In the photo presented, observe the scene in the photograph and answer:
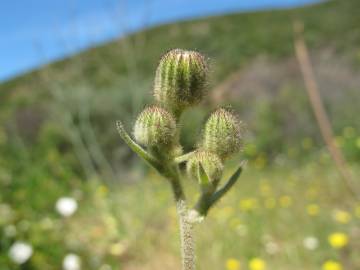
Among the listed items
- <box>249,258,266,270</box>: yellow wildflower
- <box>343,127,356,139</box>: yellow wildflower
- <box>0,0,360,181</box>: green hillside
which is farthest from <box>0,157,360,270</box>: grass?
<box>0,0,360,181</box>: green hillside

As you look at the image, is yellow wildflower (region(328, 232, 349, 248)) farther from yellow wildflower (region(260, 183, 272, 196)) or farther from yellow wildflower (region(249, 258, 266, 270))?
yellow wildflower (region(260, 183, 272, 196))

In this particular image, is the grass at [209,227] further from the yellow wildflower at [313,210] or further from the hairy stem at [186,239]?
the hairy stem at [186,239]

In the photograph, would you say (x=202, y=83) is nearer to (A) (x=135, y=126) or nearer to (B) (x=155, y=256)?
(A) (x=135, y=126)

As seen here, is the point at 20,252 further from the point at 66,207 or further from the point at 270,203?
the point at 270,203

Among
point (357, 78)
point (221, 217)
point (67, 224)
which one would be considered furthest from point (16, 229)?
point (357, 78)

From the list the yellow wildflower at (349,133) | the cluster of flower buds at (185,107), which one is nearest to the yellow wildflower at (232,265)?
the cluster of flower buds at (185,107)
